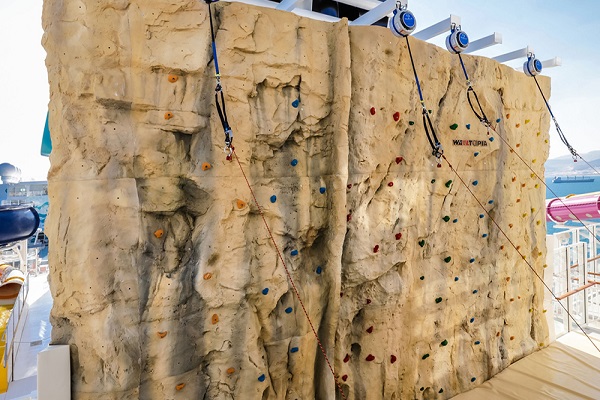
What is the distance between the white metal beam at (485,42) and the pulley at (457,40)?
0.59m

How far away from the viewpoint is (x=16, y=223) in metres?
4.12

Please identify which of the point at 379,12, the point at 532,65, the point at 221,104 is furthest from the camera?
the point at 532,65

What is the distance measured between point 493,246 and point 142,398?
3884mm

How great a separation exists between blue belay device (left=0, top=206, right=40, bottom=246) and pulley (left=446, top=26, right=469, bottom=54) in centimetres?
502

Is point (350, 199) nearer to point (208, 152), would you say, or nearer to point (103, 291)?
point (208, 152)

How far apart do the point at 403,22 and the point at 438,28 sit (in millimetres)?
970

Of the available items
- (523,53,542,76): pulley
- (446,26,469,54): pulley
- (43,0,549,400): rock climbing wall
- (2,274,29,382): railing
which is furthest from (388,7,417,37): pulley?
(2,274,29,382): railing

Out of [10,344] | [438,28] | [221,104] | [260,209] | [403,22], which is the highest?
[438,28]

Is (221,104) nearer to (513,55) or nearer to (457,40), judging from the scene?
(457,40)

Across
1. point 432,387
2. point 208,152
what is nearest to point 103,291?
point 208,152

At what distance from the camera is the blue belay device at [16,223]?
406cm

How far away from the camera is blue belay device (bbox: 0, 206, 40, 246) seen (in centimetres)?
406

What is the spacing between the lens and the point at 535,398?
12.3ft

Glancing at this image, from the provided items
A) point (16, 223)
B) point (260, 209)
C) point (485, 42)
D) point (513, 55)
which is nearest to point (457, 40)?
point (485, 42)
